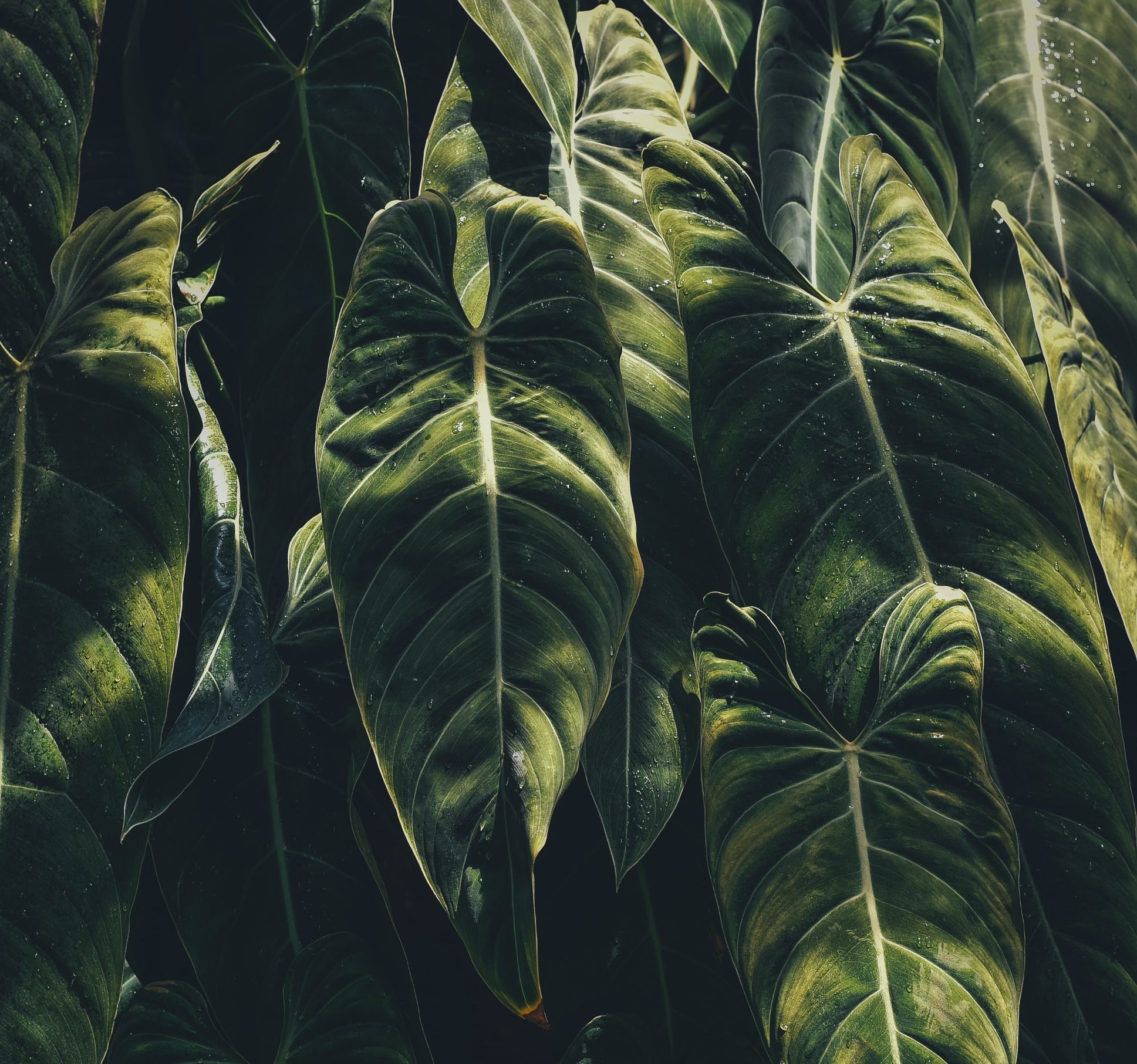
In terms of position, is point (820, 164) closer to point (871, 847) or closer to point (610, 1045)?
point (871, 847)

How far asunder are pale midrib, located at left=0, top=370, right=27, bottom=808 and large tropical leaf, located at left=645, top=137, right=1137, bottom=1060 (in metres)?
0.69

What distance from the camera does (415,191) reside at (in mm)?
1343

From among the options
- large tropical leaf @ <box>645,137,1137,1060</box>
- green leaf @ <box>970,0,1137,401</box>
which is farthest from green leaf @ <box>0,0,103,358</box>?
green leaf @ <box>970,0,1137,401</box>

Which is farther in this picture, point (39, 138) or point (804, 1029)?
point (39, 138)

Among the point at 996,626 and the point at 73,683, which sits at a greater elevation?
the point at 996,626

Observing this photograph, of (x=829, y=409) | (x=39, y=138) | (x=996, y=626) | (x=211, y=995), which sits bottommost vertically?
(x=211, y=995)

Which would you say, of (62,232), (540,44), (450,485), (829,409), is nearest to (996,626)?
(829,409)

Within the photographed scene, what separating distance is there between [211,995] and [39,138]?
960 mm

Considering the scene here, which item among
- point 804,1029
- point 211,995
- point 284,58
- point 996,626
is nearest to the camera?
point 804,1029

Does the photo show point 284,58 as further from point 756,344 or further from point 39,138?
point 756,344

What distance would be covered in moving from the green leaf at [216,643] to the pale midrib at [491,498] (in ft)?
0.88

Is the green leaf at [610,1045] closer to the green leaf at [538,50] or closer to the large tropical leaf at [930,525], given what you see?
the large tropical leaf at [930,525]

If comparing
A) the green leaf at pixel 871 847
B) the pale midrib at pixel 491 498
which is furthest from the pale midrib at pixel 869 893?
the pale midrib at pixel 491 498

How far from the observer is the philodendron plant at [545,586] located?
0.80 metres
